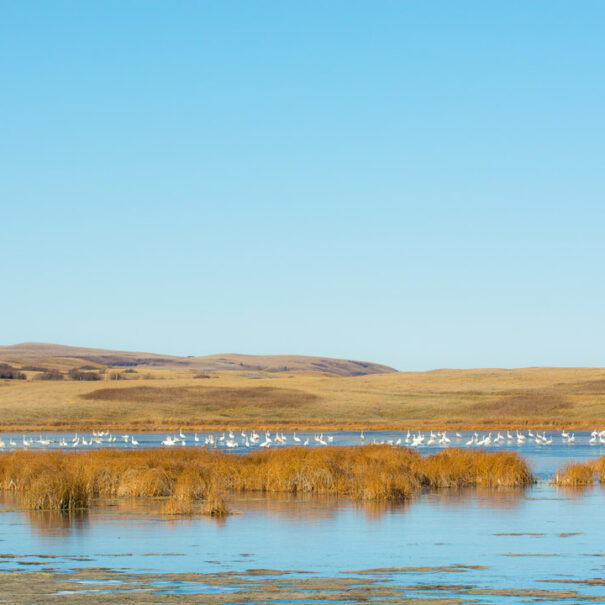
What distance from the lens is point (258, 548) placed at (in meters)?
19.1

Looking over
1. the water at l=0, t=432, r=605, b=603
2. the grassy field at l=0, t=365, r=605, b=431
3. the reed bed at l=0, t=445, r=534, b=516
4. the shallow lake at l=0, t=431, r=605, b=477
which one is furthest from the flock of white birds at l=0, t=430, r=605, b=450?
the water at l=0, t=432, r=605, b=603

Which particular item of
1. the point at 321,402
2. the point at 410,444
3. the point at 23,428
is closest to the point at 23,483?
the point at 410,444

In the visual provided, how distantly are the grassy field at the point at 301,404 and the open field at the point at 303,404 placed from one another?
0.08m

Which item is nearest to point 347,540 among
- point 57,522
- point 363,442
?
point 57,522

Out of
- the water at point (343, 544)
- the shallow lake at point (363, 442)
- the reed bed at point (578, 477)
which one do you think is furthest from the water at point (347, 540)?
the shallow lake at point (363, 442)

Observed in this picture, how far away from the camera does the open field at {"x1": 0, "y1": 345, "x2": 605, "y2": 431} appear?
79188 millimetres

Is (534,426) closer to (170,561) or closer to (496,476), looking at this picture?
(496,476)

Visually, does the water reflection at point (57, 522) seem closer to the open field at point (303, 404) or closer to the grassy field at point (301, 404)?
the grassy field at point (301, 404)

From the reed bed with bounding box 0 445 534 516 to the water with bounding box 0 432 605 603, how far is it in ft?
2.90

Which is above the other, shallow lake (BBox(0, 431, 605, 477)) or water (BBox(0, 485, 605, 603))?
water (BBox(0, 485, 605, 603))

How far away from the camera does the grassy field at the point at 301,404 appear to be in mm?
79438

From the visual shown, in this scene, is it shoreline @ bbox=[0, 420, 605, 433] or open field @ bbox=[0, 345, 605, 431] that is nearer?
shoreline @ bbox=[0, 420, 605, 433]

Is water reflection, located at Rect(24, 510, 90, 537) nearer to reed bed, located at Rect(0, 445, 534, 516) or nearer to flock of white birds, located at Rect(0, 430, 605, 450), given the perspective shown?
reed bed, located at Rect(0, 445, 534, 516)

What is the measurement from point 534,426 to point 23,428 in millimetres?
35026
